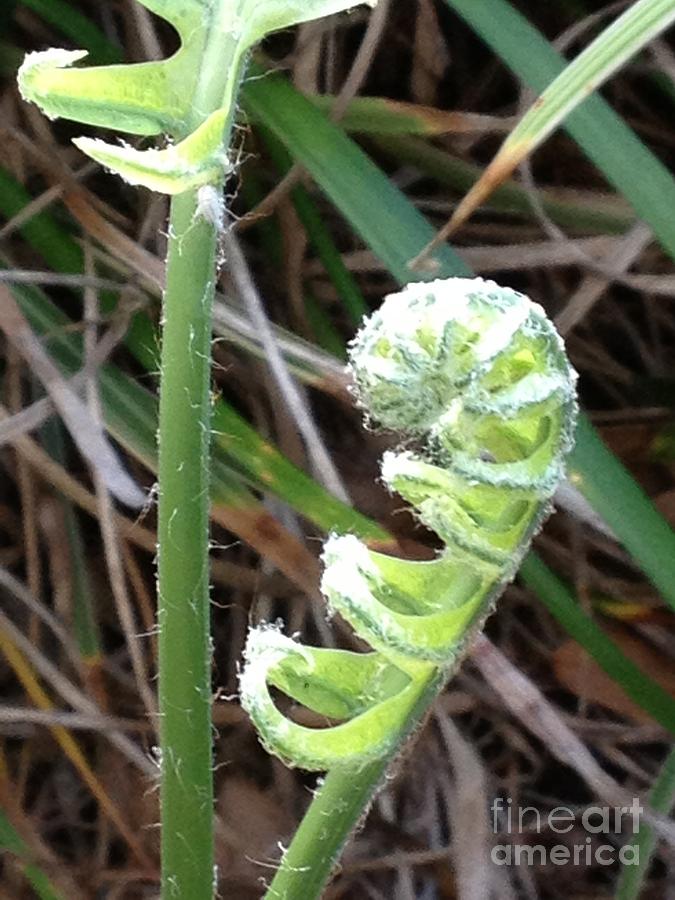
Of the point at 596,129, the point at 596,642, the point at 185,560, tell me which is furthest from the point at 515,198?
the point at 185,560

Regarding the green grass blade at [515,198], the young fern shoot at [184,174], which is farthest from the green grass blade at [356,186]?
the young fern shoot at [184,174]

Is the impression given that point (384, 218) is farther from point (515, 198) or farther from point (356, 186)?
point (515, 198)

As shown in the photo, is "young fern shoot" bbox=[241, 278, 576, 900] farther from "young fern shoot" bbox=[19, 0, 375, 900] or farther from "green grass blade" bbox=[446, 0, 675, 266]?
"green grass blade" bbox=[446, 0, 675, 266]

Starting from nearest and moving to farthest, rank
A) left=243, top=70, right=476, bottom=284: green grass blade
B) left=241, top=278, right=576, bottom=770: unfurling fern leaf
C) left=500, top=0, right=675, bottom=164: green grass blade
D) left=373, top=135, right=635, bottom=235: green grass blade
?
left=241, top=278, right=576, bottom=770: unfurling fern leaf
left=500, top=0, right=675, bottom=164: green grass blade
left=243, top=70, right=476, bottom=284: green grass blade
left=373, top=135, right=635, bottom=235: green grass blade

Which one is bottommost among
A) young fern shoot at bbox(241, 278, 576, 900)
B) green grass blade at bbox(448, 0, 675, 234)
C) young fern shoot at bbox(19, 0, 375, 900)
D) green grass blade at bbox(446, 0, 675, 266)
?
young fern shoot at bbox(241, 278, 576, 900)

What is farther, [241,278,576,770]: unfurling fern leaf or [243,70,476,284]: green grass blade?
[243,70,476,284]: green grass blade

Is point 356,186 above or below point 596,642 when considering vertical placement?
above

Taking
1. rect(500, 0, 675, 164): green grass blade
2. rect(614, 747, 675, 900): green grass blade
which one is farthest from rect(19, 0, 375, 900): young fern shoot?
rect(614, 747, 675, 900): green grass blade

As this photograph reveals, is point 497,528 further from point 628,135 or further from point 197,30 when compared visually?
point 628,135

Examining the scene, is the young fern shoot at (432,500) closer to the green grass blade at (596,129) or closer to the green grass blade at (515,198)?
the green grass blade at (596,129)
